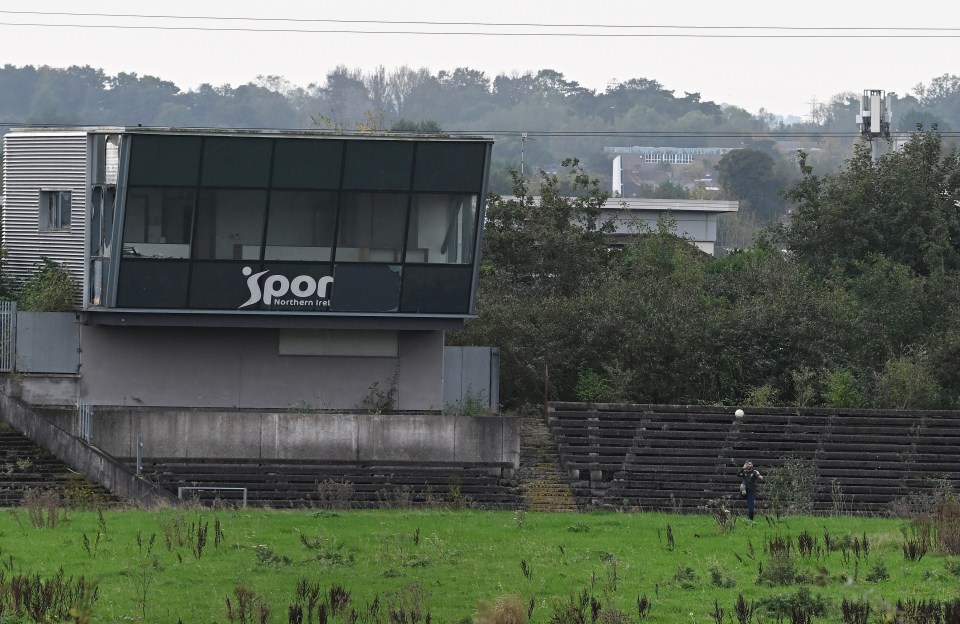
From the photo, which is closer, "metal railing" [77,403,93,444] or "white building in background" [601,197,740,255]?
"metal railing" [77,403,93,444]

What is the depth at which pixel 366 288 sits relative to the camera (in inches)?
1601

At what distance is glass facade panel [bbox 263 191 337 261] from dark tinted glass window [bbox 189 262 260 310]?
2.94ft

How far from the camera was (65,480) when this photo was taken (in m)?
36.7

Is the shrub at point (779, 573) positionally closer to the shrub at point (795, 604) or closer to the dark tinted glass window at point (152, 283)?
the shrub at point (795, 604)

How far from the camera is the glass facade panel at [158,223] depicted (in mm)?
39406

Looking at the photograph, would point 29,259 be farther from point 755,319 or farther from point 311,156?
point 755,319

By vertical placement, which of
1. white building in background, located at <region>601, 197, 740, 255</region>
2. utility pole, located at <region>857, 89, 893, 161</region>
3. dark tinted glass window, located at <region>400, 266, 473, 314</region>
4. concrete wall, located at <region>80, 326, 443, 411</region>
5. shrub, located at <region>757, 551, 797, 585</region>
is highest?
utility pole, located at <region>857, 89, 893, 161</region>

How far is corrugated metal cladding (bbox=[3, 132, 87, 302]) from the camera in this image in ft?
138

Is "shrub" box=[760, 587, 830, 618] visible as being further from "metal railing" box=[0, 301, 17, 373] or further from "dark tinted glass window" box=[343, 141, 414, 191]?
"metal railing" box=[0, 301, 17, 373]

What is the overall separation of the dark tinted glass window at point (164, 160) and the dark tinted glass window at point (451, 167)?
19.6 feet

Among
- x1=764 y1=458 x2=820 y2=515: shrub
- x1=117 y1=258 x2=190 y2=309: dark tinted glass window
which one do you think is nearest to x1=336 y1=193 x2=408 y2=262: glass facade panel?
x1=117 y1=258 x2=190 y2=309: dark tinted glass window

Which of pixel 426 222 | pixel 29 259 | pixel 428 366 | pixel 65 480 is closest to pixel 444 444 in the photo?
pixel 428 366

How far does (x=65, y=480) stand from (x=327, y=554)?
1375 centimetres

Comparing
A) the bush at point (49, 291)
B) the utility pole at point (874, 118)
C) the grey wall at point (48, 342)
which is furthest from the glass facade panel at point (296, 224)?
the utility pole at point (874, 118)
